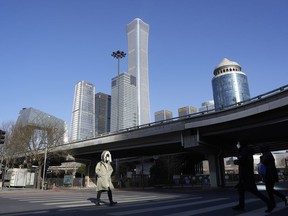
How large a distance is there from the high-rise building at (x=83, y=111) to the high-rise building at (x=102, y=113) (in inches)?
66.1

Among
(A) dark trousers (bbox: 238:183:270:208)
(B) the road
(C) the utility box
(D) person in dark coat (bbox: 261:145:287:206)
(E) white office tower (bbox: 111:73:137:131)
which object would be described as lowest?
(B) the road

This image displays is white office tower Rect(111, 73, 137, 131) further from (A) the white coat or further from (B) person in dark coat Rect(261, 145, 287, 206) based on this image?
(B) person in dark coat Rect(261, 145, 287, 206)

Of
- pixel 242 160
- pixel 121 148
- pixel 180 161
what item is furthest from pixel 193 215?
pixel 180 161

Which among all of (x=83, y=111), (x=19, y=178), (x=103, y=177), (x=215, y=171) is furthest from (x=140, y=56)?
(x=103, y=177)

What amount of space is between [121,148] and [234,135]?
15.1 meters

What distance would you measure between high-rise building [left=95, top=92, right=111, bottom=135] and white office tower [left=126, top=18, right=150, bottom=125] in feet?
57.9

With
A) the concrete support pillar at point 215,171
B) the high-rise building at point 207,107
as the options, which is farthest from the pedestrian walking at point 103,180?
the concrete support pillar at point 215,171

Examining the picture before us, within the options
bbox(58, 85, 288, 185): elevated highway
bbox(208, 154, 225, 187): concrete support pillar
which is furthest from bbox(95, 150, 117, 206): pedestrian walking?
bbox(208, 154, 225, 187): concrete support pillar

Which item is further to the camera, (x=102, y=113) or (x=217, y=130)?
(x=102, y=113)

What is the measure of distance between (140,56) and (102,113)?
3079 inches

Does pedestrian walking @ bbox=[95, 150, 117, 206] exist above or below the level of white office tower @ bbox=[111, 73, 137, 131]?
below

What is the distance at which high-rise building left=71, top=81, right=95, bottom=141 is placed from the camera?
8125cm

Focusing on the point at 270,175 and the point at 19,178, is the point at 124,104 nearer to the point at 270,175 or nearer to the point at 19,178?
the point at 19,178

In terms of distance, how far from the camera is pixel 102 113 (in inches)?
3317
